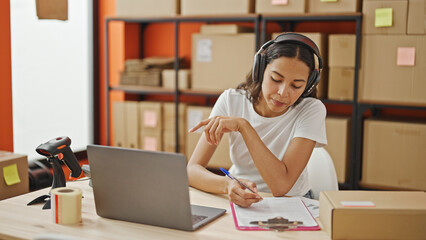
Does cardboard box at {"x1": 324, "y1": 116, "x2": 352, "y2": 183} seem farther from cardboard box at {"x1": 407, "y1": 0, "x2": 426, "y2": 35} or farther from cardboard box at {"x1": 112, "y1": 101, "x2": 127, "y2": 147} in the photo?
cardboard box at {"x1": 112, "y1": 101, "x2": 127, "y2": 147}

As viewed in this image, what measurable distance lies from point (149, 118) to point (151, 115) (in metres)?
0.03

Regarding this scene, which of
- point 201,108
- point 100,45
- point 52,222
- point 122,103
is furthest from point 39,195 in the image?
point 100,45

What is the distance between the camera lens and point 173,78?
3.62 meters

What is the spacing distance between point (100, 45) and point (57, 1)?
2.14 meters

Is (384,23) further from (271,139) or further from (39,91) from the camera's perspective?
(39,91)

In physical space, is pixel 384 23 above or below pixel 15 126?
above

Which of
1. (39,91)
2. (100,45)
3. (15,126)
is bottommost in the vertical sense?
(15,126)

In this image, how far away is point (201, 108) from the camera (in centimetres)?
349

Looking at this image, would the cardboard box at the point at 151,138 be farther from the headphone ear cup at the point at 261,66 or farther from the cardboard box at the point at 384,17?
the headphone ear cup at the point at 261,66

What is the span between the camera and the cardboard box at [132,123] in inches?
147

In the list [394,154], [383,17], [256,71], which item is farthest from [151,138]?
[256,71]

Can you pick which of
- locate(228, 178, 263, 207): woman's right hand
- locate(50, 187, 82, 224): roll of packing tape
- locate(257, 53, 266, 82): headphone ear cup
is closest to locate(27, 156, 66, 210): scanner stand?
locate(50, 187, 82, 224): roll of packing tape

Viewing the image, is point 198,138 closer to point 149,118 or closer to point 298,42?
point 149,118

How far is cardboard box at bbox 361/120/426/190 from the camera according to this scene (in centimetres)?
287
